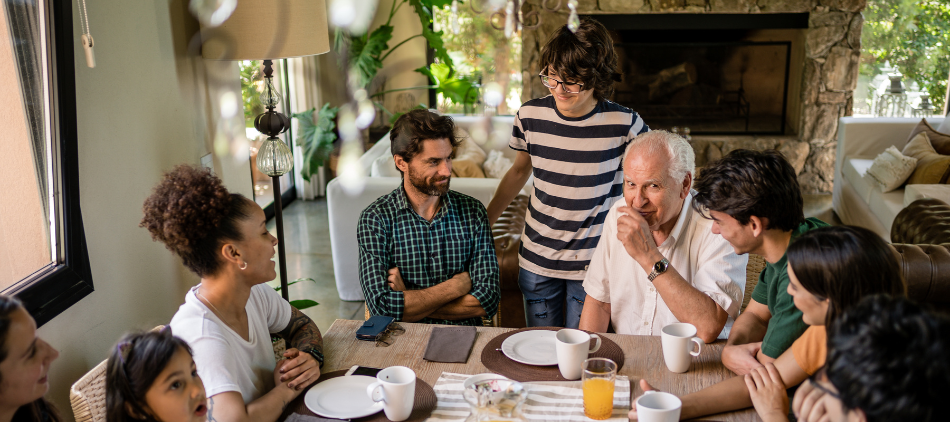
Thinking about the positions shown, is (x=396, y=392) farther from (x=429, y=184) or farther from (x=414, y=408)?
(x=429, y=184)

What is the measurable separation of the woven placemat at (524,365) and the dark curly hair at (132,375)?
64cm

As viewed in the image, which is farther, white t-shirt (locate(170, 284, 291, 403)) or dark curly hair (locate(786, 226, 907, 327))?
white t-shirt (locate(170, 284, 291, 403))

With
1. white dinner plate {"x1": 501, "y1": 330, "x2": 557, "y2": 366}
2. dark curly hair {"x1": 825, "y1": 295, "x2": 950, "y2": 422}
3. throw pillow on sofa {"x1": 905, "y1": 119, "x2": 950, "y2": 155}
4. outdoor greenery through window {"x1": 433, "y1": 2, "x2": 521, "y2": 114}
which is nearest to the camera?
dark curly hair {"x1": 825, "y1": 295, "x2": 950, "y2": 422}

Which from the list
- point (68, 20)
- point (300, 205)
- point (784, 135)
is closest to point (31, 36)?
point (68, 20)

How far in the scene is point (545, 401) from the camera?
1320mm

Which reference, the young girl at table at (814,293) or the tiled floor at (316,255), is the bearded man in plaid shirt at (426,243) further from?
the tiled floor at (316,255)

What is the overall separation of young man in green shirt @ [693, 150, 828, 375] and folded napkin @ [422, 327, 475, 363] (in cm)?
54

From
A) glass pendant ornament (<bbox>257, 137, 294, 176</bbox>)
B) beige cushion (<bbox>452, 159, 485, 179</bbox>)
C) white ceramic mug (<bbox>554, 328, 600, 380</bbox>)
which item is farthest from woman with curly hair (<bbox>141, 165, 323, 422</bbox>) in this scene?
beige cushion (<bbox>452, 159, 485, 179</bbox>)

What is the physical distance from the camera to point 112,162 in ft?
6.14

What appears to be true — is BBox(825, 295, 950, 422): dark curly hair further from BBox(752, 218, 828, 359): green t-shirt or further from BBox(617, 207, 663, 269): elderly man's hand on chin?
BBox(617, 207, 663, 269): elderly man's hand on chin

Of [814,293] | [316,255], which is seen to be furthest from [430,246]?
[316,255]

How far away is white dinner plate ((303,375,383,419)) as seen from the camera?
130 cm

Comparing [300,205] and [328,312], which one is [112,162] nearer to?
[328,312]

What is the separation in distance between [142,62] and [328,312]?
1.69 m
